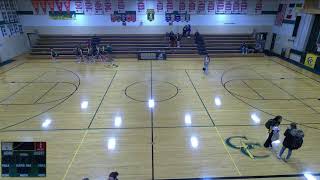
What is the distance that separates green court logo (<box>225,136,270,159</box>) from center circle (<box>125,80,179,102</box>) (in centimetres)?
440

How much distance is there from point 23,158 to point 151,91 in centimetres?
853

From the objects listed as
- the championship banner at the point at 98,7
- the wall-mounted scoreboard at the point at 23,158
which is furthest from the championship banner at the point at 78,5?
the wall-mounted scoreboard at the point at 23,158

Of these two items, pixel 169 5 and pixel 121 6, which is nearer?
pixel 121 6

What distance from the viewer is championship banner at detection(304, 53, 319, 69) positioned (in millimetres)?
17047

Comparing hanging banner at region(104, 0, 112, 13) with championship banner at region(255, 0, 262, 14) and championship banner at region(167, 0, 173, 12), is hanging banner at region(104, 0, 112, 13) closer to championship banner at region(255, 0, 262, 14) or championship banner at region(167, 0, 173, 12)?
championship banner at region(167, 0, 173, 12)

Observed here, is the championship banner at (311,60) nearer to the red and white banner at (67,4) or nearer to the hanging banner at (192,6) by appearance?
the hanging banner at (192,6)

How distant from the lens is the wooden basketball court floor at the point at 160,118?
6.82 meters

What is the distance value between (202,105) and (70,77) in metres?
8.93

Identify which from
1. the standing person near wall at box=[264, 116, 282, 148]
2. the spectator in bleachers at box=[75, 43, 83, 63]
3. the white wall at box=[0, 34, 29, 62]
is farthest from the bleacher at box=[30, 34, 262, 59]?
the standing person near wall at box=[264, 116, 282, 148]

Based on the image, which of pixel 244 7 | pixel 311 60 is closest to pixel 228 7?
pixel 244 7

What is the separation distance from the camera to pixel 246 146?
7.71 meters

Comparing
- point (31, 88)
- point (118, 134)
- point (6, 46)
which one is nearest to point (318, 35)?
point (118, 134)

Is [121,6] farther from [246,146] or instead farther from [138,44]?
[246,146]

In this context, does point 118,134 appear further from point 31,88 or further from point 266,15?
point 266,15
